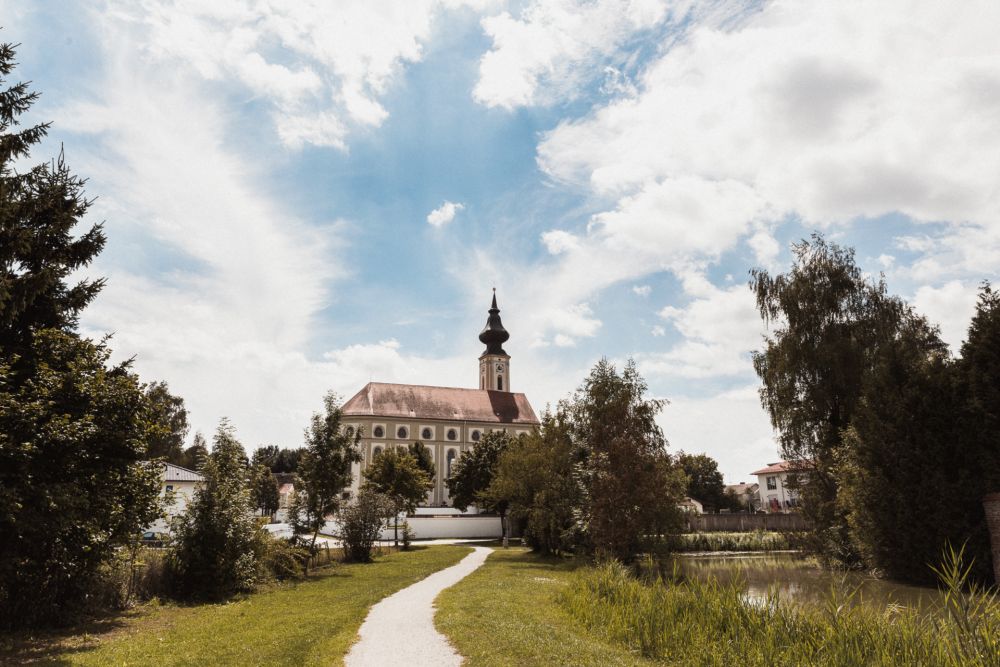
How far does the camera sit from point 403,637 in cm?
972

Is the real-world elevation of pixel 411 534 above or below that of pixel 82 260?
below

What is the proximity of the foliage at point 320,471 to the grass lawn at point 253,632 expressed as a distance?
4964 millimetres

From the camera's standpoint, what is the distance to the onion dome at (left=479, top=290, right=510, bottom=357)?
290 ft

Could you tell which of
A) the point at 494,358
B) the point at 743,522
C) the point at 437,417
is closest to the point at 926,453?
the point at 743,522

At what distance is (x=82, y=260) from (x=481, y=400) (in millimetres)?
69769

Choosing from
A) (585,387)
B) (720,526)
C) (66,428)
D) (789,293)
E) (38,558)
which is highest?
(789,293)

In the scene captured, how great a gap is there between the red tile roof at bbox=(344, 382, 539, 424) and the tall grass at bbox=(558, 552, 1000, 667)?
64.8 m

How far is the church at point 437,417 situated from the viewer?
71938 millimetres

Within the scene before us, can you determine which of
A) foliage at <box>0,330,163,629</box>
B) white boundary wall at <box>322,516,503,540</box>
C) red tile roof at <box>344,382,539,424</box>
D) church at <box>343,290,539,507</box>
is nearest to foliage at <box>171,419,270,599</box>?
foliage at <box>0,330,163,629</box>

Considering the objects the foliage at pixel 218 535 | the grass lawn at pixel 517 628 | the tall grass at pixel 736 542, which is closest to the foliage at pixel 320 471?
the foliage at pixel 218 535

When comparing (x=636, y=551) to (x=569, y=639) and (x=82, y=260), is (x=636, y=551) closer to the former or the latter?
(x=569, y=639)

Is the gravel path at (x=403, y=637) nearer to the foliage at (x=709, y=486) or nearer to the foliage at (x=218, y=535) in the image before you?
the foliage at (x=218, y=535)

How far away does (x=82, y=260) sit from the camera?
13.3 meters

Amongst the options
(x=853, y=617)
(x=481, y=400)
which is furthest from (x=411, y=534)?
(x=481, y=400)
